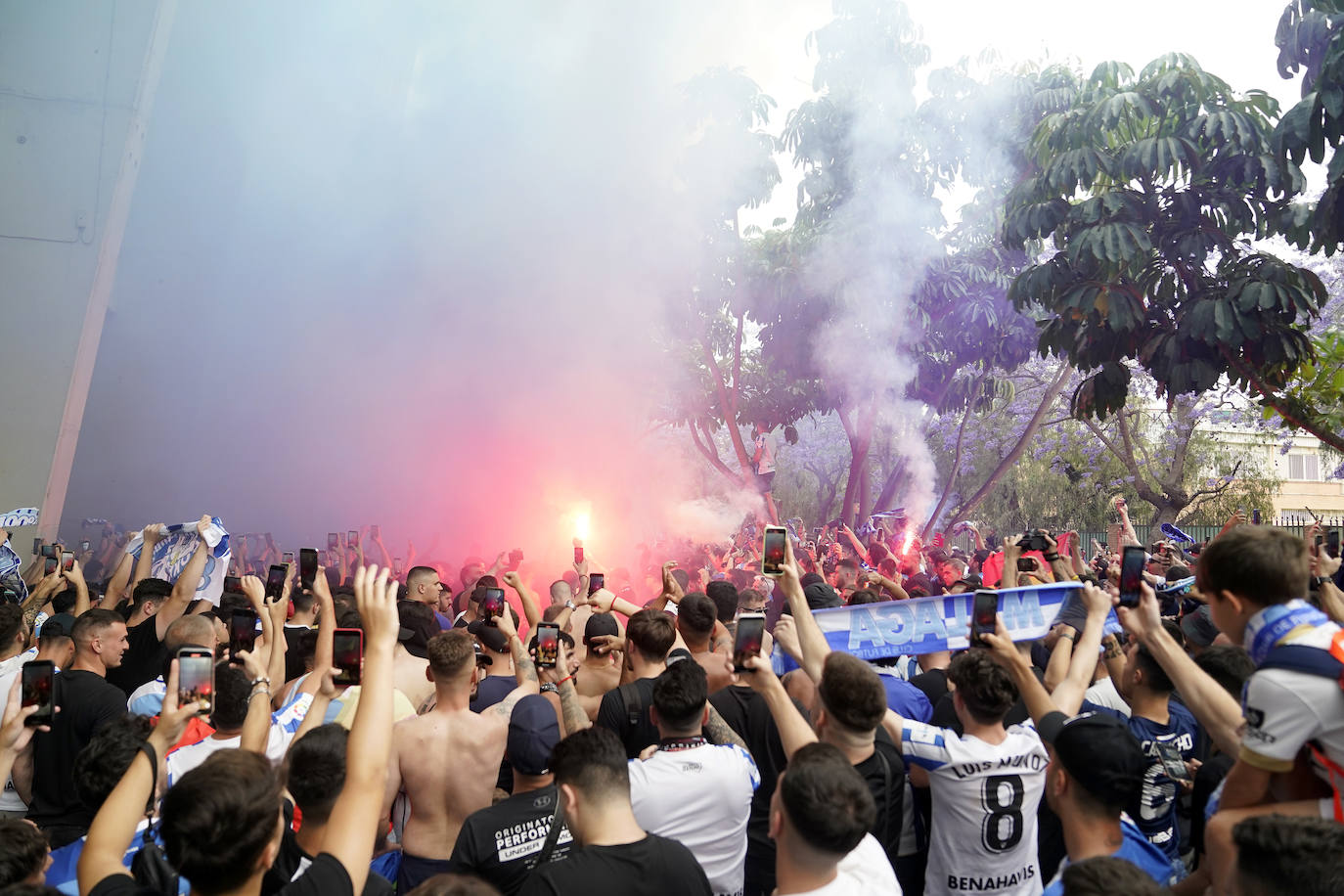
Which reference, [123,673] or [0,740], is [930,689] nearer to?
[0,740]

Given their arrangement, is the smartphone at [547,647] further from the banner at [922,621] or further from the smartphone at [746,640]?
the banner at [922,621]

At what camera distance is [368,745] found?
2.25m

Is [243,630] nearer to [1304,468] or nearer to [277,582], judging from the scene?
[277,582]

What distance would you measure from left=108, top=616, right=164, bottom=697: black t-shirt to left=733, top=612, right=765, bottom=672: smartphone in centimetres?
398

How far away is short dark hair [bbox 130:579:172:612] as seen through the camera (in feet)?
19.8

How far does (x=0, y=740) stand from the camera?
2.83 metres

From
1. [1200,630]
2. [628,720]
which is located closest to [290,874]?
[628,720]

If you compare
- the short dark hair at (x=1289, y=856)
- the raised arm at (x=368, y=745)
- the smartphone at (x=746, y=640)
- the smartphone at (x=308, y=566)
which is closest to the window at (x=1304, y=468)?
the smartphone at (x=308, y=566)

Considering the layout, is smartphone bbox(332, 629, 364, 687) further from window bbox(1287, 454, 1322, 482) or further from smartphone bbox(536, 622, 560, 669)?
window bbox(1287, 454, 1322, 482)

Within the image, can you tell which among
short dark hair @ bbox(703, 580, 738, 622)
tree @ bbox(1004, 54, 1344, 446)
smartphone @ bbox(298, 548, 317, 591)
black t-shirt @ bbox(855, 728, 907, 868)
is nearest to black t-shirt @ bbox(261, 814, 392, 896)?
black t-shirt @ bbox(855, 728, 907, 868)

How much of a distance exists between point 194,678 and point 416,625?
3.14 m

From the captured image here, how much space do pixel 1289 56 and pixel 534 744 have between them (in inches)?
327

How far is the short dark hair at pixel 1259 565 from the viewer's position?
7.79 ft

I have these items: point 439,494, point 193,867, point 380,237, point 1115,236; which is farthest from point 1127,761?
point 380,237
